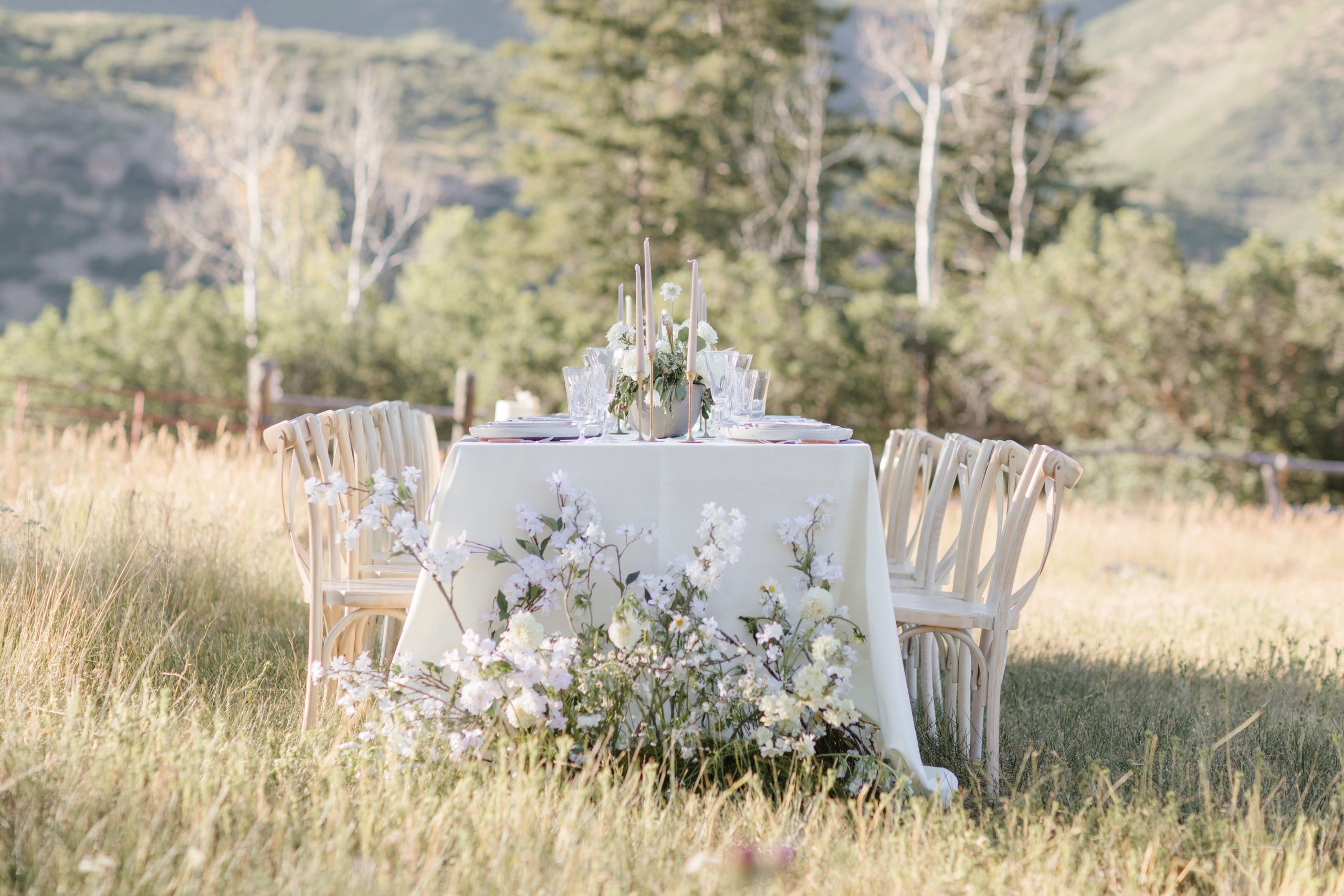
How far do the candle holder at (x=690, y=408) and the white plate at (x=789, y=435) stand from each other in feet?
0.34

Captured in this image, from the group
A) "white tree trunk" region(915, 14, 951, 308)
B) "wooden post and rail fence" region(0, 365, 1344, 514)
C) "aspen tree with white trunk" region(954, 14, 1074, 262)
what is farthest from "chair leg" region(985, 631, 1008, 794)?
"aspen tree with white trunk" region(954, 14, 1074, 262)

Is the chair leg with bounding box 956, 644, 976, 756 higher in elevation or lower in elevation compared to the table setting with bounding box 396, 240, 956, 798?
lower

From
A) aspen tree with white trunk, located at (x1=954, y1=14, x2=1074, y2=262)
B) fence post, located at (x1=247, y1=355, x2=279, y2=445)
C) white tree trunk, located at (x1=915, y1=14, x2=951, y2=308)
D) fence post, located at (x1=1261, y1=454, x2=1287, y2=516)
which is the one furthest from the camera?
aspen tree with white trunk, located at (x1=954, y1=14, x2=1074, y2=262)

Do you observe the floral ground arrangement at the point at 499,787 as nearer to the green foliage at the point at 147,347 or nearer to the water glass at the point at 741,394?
the water glass at the point at 741,394

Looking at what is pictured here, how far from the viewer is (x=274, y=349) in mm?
13977

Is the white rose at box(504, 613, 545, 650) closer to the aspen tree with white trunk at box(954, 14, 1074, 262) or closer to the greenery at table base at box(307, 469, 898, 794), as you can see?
the greenery at table base at box(307, 469, 898, 794)

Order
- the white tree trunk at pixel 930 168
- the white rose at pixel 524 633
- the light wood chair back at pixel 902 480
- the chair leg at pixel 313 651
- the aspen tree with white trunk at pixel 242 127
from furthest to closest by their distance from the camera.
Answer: the aspen tree with white trunk at pixel 242 127 < the white tree trunk at pixel 930 168 < the light wood chair back at pixel 902 480 < the chair leg at pixel 313 651 < the white rose at pixel 524 633

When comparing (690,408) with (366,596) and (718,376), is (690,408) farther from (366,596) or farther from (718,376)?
(366,596)

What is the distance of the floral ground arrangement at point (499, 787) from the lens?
5.08 feet

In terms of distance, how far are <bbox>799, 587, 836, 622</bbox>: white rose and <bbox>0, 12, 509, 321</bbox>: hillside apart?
59.8 ft

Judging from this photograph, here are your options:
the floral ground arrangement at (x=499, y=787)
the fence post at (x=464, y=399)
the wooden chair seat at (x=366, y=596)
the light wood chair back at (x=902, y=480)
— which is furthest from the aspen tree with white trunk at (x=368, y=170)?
the wooden chair seat at (x=366, y=596)

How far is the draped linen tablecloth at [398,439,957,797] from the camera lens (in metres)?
2.11

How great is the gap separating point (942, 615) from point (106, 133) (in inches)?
1541

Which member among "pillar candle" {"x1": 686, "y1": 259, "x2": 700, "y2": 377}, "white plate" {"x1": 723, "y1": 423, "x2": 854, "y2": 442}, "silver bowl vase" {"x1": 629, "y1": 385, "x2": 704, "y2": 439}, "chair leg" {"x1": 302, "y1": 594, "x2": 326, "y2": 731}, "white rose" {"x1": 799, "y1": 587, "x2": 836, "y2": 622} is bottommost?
"chair leg" {"x1": 302, "y1": 594, "x2": 326, "y2": 731}
